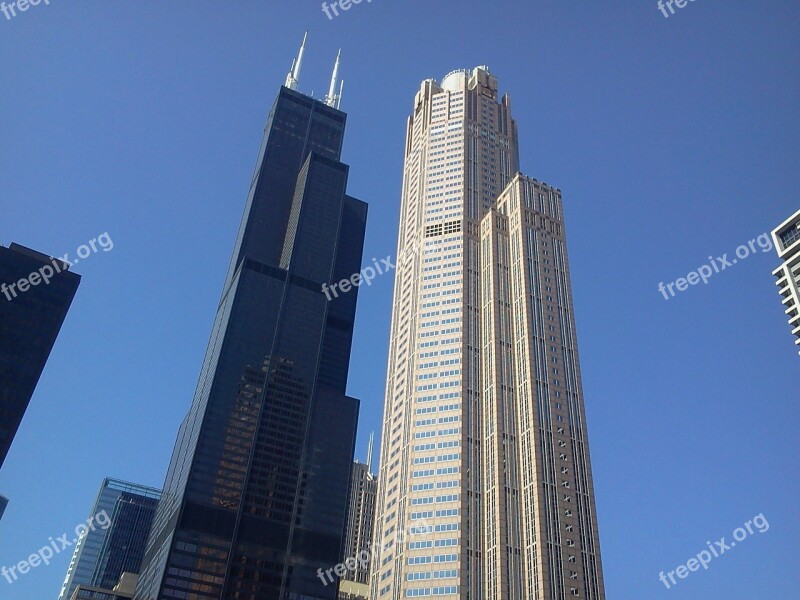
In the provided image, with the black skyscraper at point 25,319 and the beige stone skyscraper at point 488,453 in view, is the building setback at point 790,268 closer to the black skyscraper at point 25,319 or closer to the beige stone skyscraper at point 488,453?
the beige stone skyscraper at point 488,453

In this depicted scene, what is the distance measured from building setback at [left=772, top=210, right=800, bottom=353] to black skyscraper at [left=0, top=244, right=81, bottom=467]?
13489cm

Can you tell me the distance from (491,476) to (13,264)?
110689mm

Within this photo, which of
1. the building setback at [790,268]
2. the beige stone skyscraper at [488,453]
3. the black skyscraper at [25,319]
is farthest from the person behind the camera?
the beige stone skyscraper at [488,453]

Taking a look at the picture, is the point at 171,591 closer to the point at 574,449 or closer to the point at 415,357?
the point at 415,357

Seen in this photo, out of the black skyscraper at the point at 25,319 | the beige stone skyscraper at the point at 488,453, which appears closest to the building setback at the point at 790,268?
the beige stone skyscraper at the point at 488,453

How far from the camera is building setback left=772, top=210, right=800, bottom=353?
395ft

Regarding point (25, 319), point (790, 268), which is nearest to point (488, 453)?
point (790, 268)

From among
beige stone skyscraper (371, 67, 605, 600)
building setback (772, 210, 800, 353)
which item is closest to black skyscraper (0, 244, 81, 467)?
beige stone skyscraper (371, 67, 605, 600)

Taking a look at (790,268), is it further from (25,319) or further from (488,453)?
(25,319)

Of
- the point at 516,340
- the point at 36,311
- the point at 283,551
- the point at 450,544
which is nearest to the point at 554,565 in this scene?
the point at 450,544

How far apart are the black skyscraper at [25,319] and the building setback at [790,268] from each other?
443ft

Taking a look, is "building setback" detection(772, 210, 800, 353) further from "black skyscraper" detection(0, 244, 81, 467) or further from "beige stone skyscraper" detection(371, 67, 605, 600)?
"black skyscraper" detection(0, 244, 81, 467)

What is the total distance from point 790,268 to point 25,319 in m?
141

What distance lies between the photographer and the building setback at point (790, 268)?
120 metres
